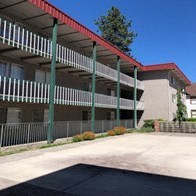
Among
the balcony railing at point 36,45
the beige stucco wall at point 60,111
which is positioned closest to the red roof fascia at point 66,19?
the balcony railing at point 36,45

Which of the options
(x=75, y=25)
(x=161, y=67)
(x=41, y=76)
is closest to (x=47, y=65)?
(x=41, y=76)

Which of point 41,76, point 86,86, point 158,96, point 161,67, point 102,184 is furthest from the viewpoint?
point 158,96

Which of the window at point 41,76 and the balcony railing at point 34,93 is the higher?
the window at point 41,76

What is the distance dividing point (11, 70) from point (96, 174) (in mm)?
10306

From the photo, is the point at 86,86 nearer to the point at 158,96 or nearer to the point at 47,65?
the point at 47,65

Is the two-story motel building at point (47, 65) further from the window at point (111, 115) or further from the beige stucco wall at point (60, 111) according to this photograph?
the window at point (111, 115)

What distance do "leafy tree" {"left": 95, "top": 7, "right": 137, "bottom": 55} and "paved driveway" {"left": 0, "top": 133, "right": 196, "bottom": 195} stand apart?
39274 millimetres

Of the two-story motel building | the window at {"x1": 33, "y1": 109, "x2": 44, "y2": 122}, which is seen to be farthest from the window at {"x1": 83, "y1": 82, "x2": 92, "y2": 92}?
the window at {"x1": 33, "y1": 109, "x2": 44, "y2": 122}

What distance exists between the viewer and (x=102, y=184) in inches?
260

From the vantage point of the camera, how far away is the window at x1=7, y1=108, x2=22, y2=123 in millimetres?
15398

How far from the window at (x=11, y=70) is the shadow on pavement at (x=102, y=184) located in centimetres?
911

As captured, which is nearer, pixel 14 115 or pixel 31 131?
pixel 31 131

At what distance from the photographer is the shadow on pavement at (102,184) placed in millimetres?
5910

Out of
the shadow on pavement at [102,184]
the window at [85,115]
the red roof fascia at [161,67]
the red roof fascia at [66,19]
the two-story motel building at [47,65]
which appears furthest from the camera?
the red roof fascia at [161,67]
